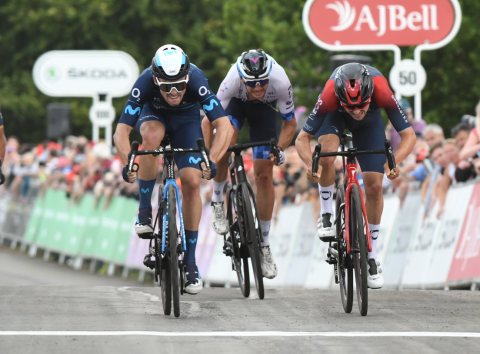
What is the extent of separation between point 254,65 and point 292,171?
28.4ft

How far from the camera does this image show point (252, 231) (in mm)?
13859

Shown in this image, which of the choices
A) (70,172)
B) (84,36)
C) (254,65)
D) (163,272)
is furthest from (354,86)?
(84,36)

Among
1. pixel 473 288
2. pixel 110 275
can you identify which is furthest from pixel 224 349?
pixel 110 275

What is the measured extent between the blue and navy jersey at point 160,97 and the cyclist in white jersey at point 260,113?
1083mm

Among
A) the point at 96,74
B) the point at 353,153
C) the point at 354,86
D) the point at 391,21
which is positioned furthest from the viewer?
the point at 96,74

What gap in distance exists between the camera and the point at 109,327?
11422 millimetres

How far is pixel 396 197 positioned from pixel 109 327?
8.53 metres

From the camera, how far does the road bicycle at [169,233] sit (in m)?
12.0

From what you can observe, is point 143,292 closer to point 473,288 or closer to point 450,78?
point 473,288

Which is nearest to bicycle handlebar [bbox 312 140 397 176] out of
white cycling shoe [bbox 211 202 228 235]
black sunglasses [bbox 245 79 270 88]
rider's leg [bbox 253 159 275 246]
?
black sunglasses [bbox 245 79 270 88]

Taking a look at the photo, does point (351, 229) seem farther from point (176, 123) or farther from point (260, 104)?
point (260, 104)

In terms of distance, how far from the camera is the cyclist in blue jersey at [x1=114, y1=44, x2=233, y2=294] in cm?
1232

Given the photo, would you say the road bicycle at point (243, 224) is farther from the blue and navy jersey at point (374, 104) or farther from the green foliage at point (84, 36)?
the green foliage at point (84, 36)

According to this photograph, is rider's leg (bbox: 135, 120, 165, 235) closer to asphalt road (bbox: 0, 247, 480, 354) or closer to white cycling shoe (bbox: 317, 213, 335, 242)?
asphalt road (bbox: 0, 247, 480, 354)
